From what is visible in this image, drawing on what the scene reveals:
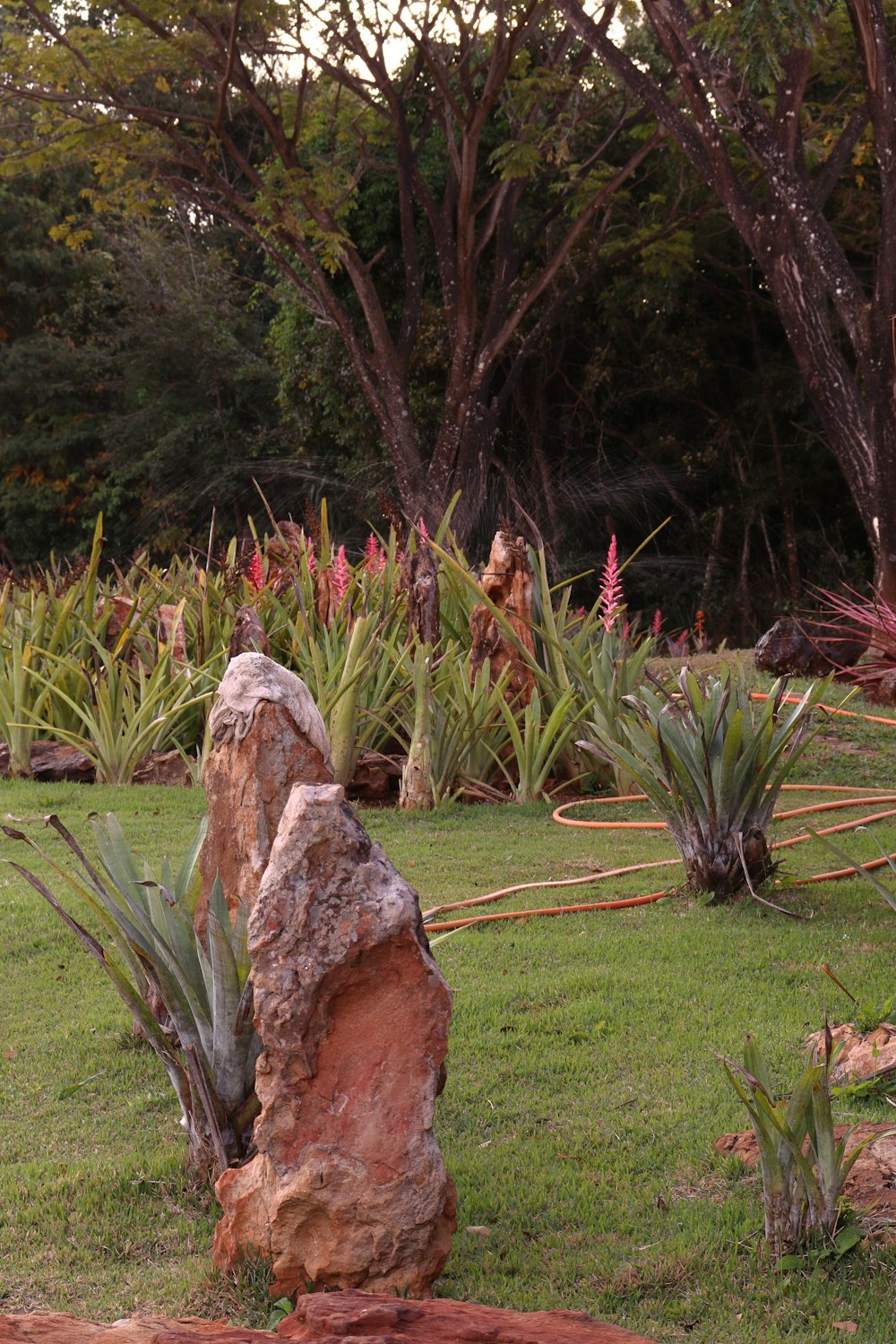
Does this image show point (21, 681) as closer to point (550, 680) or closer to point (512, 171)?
point (550, 680)

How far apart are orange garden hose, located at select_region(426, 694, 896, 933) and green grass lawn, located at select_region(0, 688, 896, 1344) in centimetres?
6

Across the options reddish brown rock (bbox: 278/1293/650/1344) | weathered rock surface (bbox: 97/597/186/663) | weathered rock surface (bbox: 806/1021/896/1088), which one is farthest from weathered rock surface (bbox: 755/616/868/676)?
reddish brown rock (bbox: 278/1293/650/1344)

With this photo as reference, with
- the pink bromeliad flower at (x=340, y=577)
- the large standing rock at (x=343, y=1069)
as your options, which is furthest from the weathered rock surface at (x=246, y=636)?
the large standing rock at (x=343, y=1069)

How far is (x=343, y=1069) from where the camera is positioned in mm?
1879

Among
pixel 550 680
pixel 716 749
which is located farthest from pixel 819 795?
pixel 716 749

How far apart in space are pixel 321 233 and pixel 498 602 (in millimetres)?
8247

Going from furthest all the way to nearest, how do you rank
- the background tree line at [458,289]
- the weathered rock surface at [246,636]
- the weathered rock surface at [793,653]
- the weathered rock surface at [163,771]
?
the background tree line at [458,289]
the weathered rock surface at [793,653]
the weathered rock surface at [163,771]
the weathered rock surface at [246,636]

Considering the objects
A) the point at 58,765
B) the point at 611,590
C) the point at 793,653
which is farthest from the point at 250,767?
the point at 793,653

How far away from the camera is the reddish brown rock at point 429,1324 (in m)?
1.46

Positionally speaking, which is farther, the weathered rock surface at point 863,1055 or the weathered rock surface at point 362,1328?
the weathered rock surface at point 863,1055

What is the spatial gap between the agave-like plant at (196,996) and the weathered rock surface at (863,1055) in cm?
110

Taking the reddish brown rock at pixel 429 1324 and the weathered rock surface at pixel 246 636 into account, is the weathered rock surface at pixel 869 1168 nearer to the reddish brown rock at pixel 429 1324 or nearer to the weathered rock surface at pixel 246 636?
the reddish brown rock at pixel 429 1324

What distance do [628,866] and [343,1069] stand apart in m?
2.91

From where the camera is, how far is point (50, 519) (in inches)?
939
